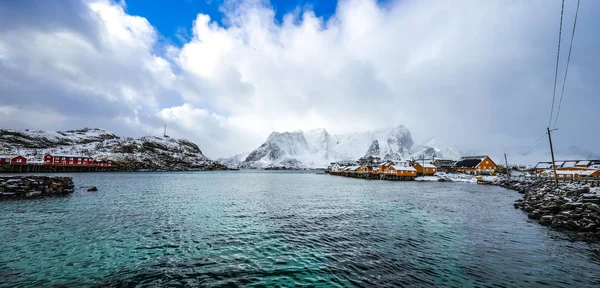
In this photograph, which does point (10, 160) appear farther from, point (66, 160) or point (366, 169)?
point (366, 169)

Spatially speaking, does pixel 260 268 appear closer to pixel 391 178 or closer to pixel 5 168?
pixel 391 178

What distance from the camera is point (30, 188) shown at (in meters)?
32.0

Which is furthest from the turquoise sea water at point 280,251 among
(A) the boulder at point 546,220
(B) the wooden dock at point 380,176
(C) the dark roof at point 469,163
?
(C) the dark roof at point 469,163

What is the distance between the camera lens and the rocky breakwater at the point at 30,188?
1166 inches

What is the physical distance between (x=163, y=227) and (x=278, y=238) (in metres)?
9.13

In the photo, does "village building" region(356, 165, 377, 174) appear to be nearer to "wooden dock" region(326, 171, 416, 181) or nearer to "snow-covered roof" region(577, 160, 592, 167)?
"wooden dock" region(326, 171, 416, 181)

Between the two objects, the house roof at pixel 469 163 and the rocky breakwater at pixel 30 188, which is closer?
the rocky breakwater at pixel 30 188

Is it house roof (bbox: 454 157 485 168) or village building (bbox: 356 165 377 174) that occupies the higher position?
house roof (bbox: 454 157 485 168)

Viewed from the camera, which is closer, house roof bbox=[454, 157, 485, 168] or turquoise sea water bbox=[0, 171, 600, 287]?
turquoise sea water bbox=[0, 171, 600, 287]

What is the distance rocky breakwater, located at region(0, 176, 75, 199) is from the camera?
2963 centimetres

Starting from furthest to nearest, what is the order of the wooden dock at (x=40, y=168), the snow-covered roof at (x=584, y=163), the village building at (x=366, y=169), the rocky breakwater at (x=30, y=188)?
the village building at (x=366, y=169), the wooden dock at (x=40, y=168), the snow-covered roof at (x=584, y=163), the rocky breakwater at (x=30, y=188)

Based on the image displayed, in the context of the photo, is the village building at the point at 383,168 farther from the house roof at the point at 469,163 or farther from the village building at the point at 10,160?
the village building at the point at 10,160

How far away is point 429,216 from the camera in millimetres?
23781

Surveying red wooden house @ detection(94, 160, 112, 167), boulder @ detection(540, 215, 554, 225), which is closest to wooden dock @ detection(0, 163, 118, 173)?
red wooden house @ detection(94, 160, 112, 167)
